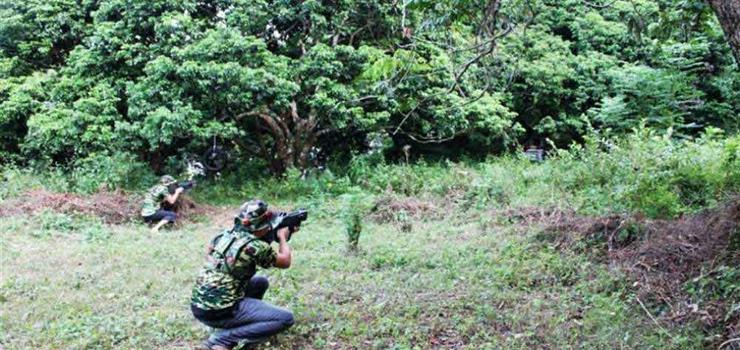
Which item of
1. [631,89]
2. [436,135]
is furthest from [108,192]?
[631,89]

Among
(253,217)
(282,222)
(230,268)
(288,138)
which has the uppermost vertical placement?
(253,217)

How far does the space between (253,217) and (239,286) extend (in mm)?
481

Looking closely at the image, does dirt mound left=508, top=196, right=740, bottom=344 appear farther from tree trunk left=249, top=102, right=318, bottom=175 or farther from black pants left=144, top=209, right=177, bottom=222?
tree trunk left=249, top=102, right=318, bottom=175

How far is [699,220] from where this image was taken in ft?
17.8

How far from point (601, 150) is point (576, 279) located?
19.4 feet

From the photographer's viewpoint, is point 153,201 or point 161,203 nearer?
point 153,201

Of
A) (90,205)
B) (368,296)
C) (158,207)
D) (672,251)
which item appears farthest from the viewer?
(90,205)

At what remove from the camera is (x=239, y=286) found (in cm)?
417

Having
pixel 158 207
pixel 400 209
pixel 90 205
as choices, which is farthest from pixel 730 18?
pixel 90 205

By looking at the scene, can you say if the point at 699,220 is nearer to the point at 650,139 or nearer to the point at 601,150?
the point at 650,139

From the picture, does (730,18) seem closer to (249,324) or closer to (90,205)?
(249,324)

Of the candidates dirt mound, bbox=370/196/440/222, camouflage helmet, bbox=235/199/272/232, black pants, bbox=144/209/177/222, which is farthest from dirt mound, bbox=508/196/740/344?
black pants, bbox=144/209/177/222

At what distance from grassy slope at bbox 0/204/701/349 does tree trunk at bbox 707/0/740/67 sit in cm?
184

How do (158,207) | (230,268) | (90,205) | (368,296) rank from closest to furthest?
(230,268)
(368,296)
(158,207)
(90,205)
